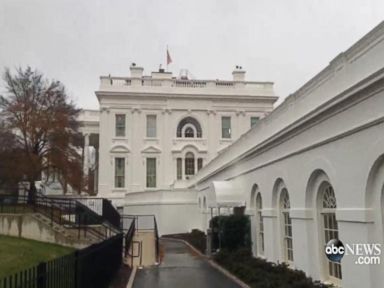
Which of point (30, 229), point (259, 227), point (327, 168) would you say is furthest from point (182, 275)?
point (30, 229)

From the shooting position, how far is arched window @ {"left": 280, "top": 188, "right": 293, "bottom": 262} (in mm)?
14617

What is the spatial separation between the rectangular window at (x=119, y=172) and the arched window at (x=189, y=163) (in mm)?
6311

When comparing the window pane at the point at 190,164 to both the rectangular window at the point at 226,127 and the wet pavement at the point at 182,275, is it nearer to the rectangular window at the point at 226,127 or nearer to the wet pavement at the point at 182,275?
the rectangular window at the point at 226,127

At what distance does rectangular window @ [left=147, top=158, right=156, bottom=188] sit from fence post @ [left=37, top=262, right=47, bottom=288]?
40.0 meters

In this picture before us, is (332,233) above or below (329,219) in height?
below

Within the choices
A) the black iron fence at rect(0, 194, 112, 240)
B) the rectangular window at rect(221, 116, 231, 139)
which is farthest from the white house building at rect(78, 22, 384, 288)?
the rectangular window at rect(221, 116, 231, 139)

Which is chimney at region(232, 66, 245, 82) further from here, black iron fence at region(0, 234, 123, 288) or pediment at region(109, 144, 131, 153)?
black iron fence at region(0, 234, 123, 288)

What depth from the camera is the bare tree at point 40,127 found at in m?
28.7

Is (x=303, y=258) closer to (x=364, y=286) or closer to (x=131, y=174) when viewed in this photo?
(x=364, y=286)

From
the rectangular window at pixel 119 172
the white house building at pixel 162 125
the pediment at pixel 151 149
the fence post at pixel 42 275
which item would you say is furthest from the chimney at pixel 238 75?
the fence post at pixel 42 275

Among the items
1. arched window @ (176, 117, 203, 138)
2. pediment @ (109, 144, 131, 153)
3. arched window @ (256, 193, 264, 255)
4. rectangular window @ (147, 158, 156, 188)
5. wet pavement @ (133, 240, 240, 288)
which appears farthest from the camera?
arched window @ (176, 117, 203, 138)

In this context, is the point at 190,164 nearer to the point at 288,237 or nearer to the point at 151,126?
the point at 151,126

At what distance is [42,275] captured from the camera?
667cm

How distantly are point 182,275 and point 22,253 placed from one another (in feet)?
21.0
